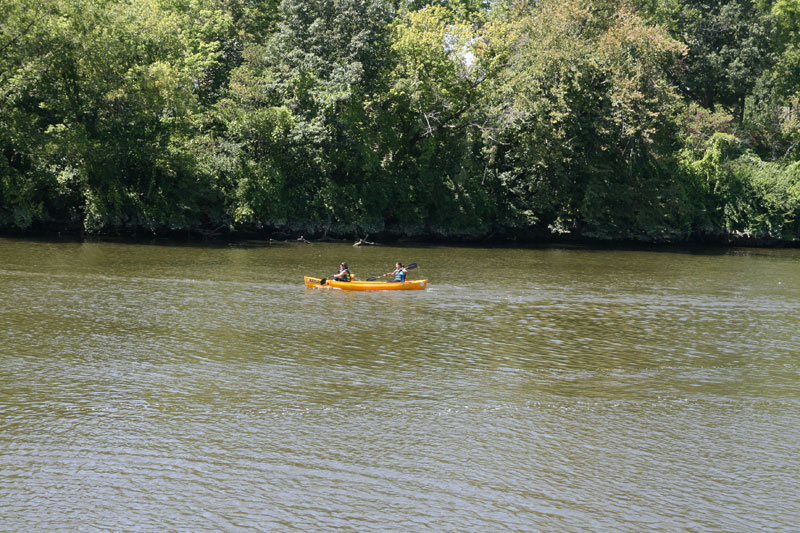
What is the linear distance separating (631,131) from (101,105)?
30297 millimetres

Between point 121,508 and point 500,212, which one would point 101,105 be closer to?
point 500,212

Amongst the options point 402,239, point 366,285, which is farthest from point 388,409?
point 402,239

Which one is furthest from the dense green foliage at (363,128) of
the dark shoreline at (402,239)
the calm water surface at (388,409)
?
the calm water surface at (388,409)

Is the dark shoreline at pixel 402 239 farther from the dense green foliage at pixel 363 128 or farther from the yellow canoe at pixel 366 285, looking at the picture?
the yellow canoe at pixel 366 285

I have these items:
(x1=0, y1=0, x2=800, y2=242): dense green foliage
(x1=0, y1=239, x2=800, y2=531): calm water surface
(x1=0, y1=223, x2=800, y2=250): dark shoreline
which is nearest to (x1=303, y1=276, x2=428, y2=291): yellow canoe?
(x1=0, y1=239, x2=800, y2=531): calm water surface

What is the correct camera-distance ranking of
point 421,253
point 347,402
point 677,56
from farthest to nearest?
1. point 677,56
2. point 421,253
3. point 347,402

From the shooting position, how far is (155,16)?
46.2 m

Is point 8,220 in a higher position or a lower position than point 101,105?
lower

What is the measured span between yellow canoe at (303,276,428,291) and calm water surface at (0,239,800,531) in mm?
436

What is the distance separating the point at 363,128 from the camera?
49969mm

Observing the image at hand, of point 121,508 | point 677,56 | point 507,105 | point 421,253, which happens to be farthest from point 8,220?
point 677,56

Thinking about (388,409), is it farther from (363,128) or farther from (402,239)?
(363,128)

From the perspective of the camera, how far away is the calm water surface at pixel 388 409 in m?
10.8

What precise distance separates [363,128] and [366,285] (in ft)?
74.5
